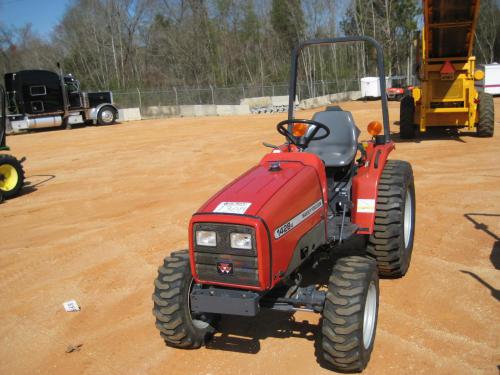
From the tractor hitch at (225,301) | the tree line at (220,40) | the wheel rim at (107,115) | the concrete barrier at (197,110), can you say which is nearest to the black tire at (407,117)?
the tractor hitch at (225,301)

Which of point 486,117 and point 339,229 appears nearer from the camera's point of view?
point 339,229

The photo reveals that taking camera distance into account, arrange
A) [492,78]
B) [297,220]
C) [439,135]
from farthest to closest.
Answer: [492,78]
[439,135]
[297,220]

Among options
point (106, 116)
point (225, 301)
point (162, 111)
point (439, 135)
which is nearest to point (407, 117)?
point (439, 135)

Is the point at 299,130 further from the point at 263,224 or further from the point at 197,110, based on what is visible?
the point at 197,110

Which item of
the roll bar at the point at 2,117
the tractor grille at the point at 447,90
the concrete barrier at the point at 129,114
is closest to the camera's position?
the roll bar at the point at 2,117

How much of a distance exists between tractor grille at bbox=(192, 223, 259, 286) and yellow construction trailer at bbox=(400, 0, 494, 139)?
382 inches

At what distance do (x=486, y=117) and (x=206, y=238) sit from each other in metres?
11.0

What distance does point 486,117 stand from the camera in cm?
1222

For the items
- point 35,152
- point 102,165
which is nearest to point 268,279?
point 102,165

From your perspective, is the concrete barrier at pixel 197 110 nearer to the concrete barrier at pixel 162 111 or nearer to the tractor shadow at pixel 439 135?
the concrete barrier at pixel 162 111

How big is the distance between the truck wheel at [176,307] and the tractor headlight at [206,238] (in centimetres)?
46

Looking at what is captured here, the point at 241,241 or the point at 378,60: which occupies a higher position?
the point at 378,60

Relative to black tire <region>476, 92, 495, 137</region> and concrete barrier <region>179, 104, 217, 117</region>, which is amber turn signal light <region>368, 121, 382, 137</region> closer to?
black tire <region>476, 92, 495, 137</region>

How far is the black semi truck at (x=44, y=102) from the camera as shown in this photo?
23280mm
